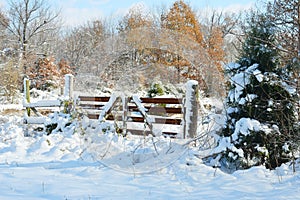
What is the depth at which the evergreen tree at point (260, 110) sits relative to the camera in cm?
321

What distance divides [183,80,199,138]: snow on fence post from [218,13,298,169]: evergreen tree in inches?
47.5

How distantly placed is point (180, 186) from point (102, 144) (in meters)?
1.61

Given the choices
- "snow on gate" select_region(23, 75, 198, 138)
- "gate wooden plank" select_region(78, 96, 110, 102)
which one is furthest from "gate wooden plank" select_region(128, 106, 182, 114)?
"gate wooden plank" select_region(78, 96, 110, 102)

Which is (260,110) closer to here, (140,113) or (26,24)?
(140,113)

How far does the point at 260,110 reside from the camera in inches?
129

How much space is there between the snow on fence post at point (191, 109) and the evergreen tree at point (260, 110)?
121 centimetres

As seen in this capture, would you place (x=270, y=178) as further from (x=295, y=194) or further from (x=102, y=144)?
(x=102, y=144)

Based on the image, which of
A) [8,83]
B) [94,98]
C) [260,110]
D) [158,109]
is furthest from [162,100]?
[8,83]

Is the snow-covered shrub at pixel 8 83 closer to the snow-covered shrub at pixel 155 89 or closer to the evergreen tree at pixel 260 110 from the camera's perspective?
the snow-covered shrub at pixel 155 89

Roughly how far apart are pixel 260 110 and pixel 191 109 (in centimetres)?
153

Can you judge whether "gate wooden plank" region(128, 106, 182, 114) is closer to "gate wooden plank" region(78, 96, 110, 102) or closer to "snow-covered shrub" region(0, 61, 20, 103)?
"gate wooden plank" region(78, 96, 110, 102)

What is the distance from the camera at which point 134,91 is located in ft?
17.6

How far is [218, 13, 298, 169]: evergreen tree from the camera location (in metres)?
3.21

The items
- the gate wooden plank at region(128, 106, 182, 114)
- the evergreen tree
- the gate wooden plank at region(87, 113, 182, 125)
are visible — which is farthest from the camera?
the gate wooden plank at region(128, 106, 182, 114)
